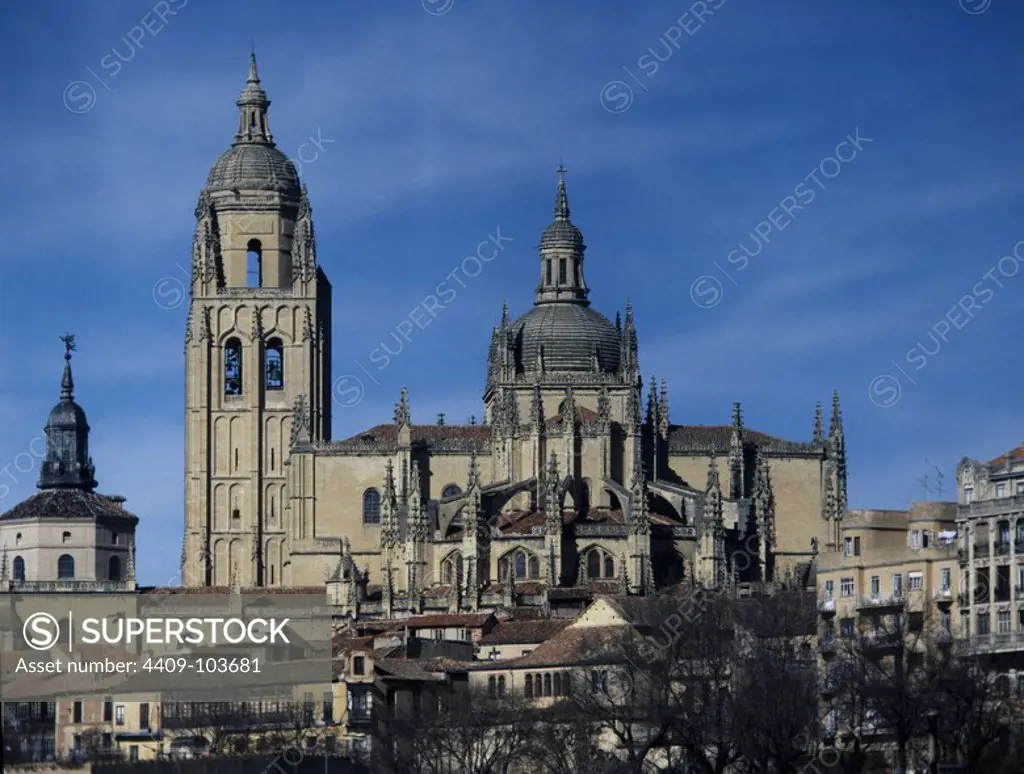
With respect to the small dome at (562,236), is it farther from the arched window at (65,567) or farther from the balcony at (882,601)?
the balcony at (882,601)

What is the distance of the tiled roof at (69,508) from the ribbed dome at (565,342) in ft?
73.2

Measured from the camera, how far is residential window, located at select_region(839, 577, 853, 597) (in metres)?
115

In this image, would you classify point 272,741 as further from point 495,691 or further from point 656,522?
point 656,522

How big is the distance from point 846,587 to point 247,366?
56885mm

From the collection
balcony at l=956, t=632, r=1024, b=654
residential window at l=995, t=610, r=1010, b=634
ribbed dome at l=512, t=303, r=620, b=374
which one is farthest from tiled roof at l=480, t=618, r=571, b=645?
ribbed dome at l=512, t=303, r=620, b=374

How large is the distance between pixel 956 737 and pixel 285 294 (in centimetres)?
7399

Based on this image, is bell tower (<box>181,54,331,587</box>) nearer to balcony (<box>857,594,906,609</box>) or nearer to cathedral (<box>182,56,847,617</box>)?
cathedral (<box>182,56,847,617</box>)

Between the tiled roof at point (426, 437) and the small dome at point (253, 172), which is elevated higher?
the small dome at point (253, 172)

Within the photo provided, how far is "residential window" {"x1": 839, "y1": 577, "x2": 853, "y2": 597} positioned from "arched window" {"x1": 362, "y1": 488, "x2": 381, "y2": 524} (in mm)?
48068

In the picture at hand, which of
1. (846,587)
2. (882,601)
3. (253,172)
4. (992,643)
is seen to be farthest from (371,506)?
(992,643)

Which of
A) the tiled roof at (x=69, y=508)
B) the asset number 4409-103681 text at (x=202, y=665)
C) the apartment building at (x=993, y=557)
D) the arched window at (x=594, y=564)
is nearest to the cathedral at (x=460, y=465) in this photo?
the arched window at (x=594, y=564)

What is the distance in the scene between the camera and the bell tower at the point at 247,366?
165375 mm

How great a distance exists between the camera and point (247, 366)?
167 meters

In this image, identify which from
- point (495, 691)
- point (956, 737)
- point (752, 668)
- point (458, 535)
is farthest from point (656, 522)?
point (956, 737)
